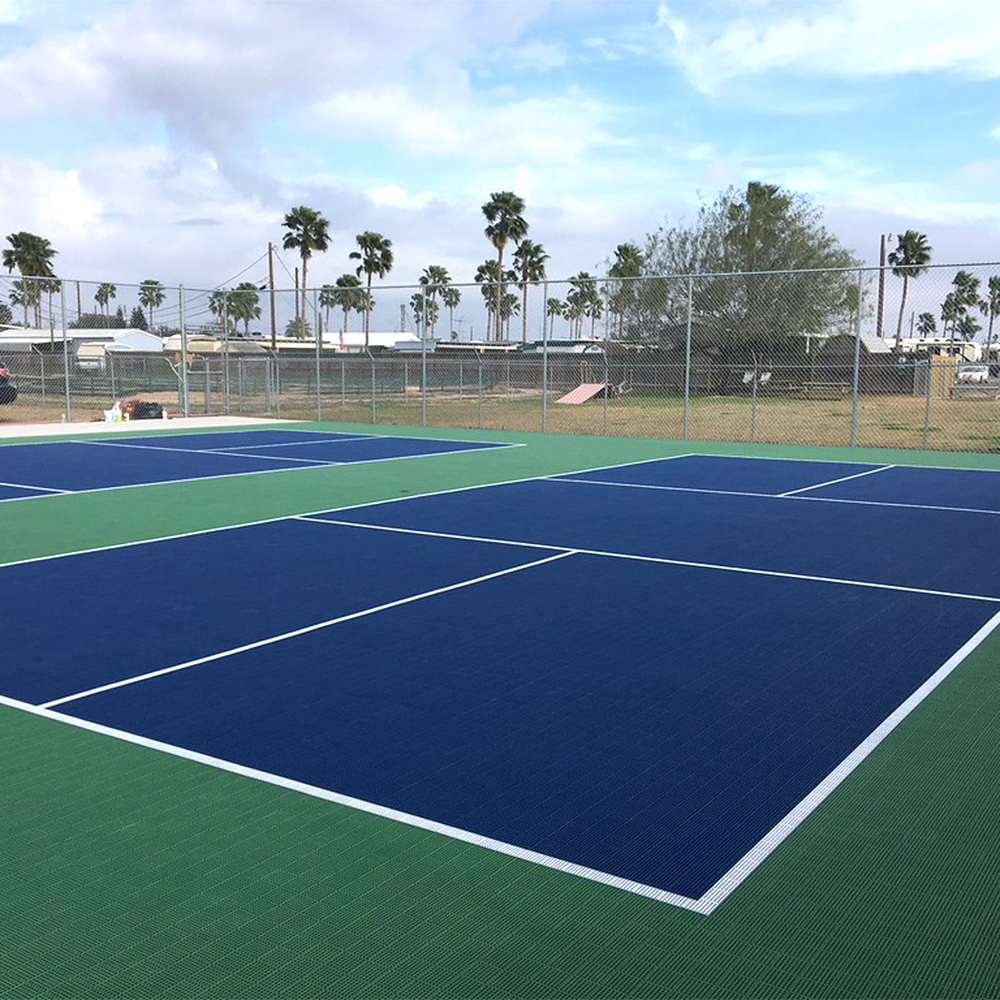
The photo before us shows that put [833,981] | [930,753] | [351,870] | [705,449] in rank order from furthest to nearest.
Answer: [705,449], [930,753], [351,870], [833,981]

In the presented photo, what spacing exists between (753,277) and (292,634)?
32.6 metres

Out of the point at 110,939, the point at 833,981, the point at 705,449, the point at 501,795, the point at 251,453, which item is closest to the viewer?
the point at 833,981

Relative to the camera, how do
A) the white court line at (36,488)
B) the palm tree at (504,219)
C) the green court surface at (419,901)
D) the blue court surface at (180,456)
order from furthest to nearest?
the palm tree at (504,219)
the blue court surface at (180,456)
the white court line at (36,488)
the green court surface at (419,901)

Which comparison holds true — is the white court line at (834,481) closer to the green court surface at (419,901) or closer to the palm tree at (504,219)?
the green court surface at (419,901)

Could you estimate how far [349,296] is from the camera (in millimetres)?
50156

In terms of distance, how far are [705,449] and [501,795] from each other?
1571 centimetres

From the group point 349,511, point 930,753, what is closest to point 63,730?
point 930,753

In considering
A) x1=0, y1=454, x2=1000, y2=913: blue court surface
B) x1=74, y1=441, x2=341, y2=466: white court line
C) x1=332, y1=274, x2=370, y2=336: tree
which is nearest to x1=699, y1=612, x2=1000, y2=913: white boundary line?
x1=0, y1=454, x2=1000, y2=913: blue court surface

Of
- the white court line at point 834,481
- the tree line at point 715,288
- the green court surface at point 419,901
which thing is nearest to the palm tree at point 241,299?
the tree line at point 715,288

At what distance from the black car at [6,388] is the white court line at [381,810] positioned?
22970 millimetres

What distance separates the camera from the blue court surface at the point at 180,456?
14078 mm

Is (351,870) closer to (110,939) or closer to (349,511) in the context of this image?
(110,939)

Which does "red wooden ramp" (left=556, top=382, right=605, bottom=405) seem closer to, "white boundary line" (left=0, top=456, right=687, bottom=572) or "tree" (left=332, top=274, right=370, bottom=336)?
"tree" (left=332, top=274, right=370, bottom=336)

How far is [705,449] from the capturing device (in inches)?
755
